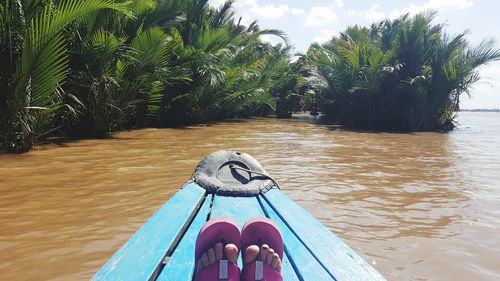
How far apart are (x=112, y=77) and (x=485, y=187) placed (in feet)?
23.7

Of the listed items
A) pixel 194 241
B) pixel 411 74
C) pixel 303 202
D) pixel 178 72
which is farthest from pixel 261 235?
pixel 411 74

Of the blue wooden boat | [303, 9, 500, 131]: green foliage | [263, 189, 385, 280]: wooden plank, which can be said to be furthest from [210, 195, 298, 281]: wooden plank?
[303, 9, 500, 131]: green foliage

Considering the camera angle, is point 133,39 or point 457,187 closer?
point 457,187

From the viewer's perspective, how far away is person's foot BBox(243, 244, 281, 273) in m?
1.85

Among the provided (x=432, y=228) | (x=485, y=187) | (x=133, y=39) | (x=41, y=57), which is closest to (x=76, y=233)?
(x=432, y=228)

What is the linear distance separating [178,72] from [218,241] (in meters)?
10.6

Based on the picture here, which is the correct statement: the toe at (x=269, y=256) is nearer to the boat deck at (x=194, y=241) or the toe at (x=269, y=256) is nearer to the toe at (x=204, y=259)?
the boat deck at (x=194, y=241)

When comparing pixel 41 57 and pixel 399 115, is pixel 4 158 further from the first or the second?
pixel 399 115

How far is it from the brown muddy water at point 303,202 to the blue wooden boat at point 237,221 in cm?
64

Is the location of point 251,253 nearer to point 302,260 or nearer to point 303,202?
point 302,260

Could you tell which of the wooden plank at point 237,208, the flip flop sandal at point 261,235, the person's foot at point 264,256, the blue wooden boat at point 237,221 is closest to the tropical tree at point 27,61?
the blue wooden boat at point 237,221

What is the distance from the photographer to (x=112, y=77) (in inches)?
350

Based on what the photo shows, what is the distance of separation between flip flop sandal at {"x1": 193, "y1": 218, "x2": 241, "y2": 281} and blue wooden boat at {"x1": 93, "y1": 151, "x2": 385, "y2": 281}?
0.10 m

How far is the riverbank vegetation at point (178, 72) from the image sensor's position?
6582mm
